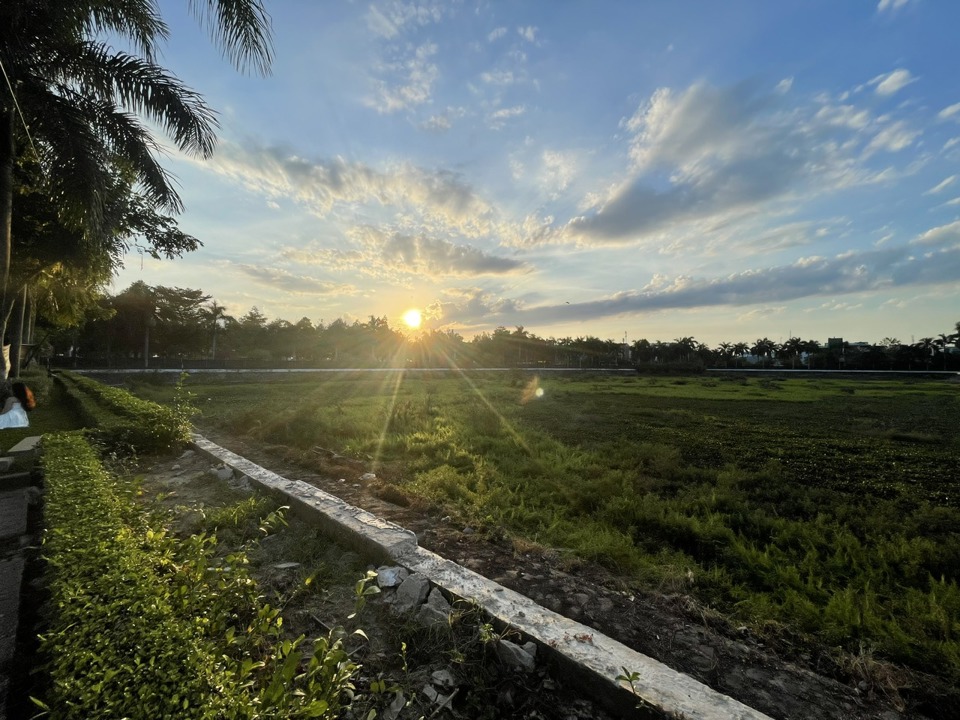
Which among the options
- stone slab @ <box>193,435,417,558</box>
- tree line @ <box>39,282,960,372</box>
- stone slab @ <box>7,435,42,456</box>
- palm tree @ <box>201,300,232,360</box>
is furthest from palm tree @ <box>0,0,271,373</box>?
palm tree @ <box>201,300,232,360</box>

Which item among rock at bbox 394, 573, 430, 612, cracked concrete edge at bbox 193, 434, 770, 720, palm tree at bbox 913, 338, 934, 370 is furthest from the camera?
palm tree at bbox 913, 338, 934, 370

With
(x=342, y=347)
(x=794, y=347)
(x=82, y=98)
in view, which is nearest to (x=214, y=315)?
(x=342, y=347)

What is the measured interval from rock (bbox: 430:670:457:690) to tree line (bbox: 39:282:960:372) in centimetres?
2715

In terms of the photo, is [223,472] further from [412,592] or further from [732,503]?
[732,503]

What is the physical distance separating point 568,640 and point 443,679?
686 millimetres

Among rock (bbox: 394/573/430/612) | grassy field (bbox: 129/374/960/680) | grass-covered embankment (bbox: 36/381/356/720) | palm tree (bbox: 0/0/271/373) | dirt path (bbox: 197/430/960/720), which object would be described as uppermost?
palm tree (bbox: 0/0/271/373)

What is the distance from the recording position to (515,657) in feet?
7.33

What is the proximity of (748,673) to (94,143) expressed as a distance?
11.4m

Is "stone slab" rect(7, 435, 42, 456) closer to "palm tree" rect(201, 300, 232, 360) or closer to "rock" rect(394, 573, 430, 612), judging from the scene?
"rock" rect(394, 573, 430, 612)

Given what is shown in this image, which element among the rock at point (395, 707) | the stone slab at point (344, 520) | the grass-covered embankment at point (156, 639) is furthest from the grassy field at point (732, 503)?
the grass-covered embankment at point (156, 639)

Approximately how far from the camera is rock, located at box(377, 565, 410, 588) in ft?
9.81

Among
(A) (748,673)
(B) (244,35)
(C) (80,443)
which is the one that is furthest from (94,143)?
(A) (748,673)

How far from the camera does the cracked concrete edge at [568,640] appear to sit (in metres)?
1.89

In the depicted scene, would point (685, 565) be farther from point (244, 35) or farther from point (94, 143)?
point (94, 143)
